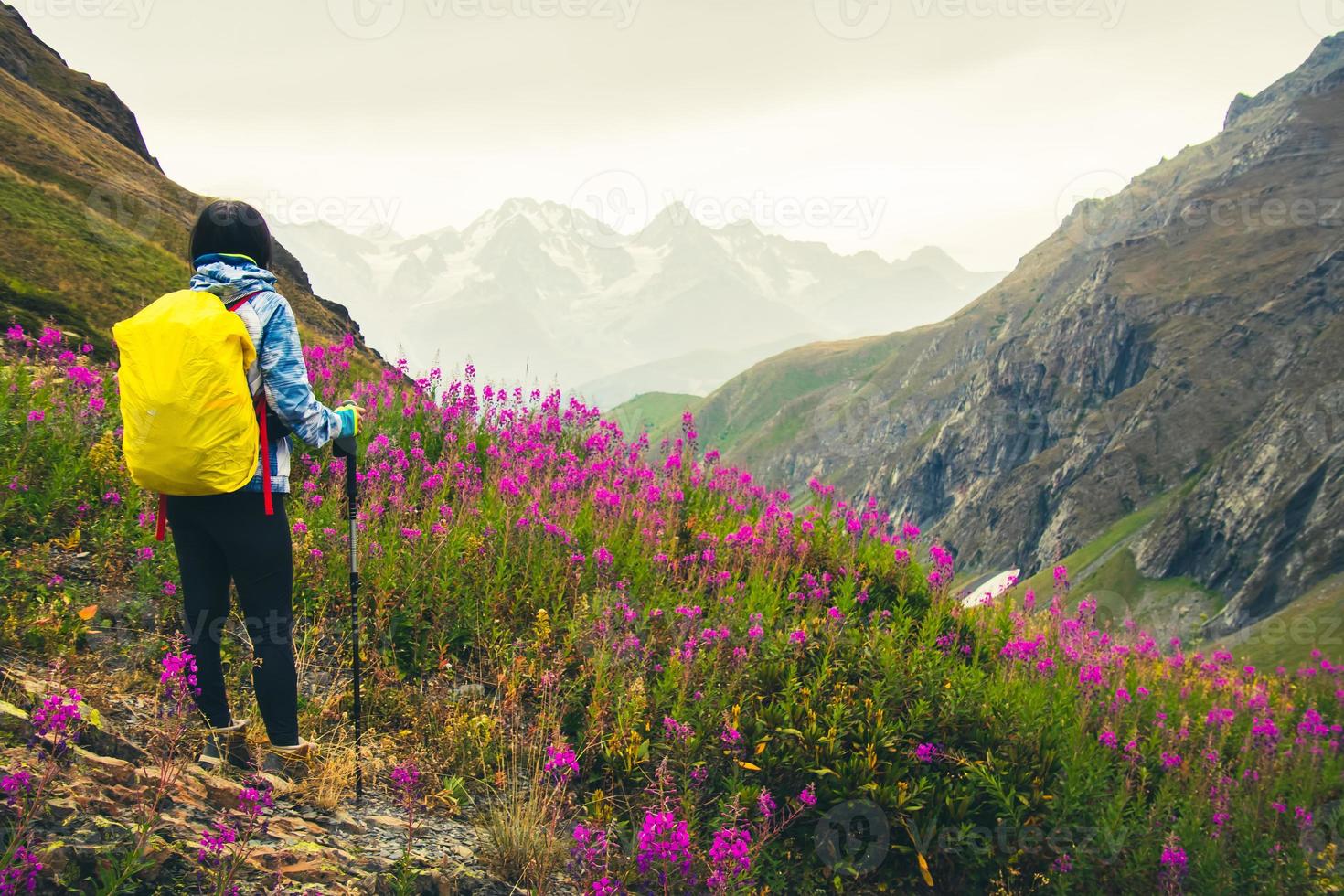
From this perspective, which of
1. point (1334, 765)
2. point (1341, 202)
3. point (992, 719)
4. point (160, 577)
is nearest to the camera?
point (160, 577)

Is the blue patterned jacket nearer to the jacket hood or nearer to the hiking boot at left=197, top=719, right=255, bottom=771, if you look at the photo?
the jacket hood

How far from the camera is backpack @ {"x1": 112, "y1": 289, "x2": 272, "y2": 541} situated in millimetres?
3928

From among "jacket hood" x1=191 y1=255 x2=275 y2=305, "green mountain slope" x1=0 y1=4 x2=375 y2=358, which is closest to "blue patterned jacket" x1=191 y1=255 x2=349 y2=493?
"jacket hood" x1=191 y1=255 x2=275 y2=305

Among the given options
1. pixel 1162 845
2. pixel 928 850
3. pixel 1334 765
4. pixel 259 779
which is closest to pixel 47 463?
pixel 259 779

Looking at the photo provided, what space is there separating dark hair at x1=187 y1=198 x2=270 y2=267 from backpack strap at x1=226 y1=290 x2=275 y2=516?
11.7 inches

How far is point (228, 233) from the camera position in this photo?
14.5 ft

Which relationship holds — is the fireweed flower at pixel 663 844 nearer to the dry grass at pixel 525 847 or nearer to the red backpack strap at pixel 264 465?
the dry grass at pixel 525 847

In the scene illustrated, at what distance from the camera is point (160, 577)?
18.2 feet

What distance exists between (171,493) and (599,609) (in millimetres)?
3007

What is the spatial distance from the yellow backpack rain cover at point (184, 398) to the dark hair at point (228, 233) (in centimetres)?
47

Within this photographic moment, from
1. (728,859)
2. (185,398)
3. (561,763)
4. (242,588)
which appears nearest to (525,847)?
(561,763)

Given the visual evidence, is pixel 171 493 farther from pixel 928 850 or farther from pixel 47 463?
pixel 928 850
